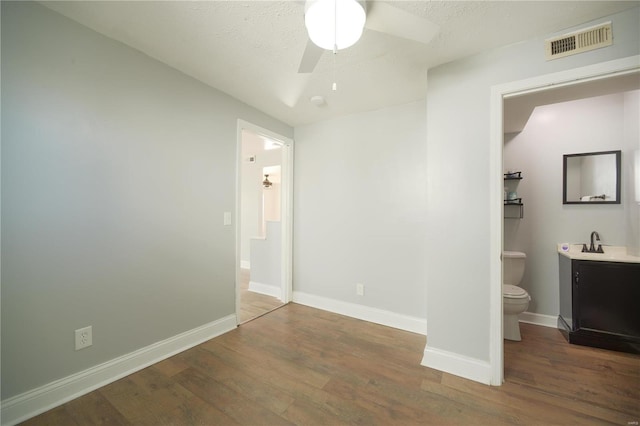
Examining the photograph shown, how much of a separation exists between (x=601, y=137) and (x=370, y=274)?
9.48 feet

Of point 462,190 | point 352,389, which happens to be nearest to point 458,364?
point 352,389

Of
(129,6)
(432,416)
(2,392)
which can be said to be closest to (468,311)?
(432,416)

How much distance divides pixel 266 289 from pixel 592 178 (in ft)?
14.2

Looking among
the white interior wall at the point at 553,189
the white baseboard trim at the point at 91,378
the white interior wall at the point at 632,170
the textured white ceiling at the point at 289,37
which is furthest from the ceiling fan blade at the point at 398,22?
the white baseboard trim at the point at 91,378

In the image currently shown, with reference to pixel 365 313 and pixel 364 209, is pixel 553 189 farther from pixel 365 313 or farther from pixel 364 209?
pixel 365 313

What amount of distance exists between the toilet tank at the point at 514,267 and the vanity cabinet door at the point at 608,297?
1.40ft

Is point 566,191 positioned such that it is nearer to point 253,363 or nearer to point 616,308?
point 616,308

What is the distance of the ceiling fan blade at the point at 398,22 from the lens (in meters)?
1.21

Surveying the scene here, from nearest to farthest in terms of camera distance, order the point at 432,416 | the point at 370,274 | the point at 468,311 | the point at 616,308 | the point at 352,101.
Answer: the point at 432,416 < the point at 468,311 < the point at 616,308 < the point at 352,101 < the point at 370,274

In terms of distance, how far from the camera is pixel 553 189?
9.04 feet

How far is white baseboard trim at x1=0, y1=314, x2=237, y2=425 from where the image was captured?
137 centimetres

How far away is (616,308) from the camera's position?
216 centimetres

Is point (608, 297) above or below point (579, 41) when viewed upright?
below

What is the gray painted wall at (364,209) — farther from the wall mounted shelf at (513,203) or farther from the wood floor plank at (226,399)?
the wood floor plank at (226,399)
